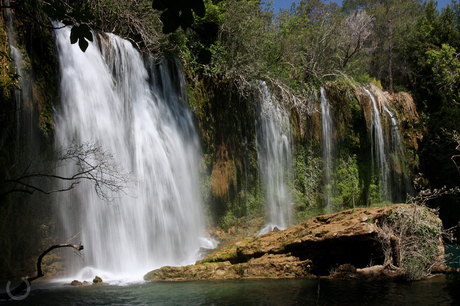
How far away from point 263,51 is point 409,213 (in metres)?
11.6

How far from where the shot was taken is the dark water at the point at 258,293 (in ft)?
20.2

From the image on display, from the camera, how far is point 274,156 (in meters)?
16.4

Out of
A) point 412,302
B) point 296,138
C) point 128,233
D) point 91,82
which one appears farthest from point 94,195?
point 296,138

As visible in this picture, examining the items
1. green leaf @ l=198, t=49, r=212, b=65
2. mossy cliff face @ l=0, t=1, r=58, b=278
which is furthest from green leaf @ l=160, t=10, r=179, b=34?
mossy cliff face @ l=0, t=1, r=58, b=278

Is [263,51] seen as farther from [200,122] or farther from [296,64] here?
[200,122]

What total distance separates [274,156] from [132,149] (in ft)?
23.8

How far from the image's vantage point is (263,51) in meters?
17.5

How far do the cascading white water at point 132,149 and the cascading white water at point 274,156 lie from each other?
11.9 feet

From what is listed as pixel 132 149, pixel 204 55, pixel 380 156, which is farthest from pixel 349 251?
pixel 380 156

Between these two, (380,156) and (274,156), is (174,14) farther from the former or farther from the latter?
(380,156)

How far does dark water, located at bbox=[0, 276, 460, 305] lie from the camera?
6.15 m

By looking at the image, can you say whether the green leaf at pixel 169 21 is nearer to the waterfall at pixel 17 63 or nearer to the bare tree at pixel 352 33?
the waterfall at pixel 17 63

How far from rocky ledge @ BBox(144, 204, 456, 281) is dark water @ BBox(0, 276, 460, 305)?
1.70 feet

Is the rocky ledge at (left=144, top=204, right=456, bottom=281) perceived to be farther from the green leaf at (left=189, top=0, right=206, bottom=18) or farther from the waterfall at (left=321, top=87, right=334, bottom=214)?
the waterfall at (left=321, top=87, right=334, bottom=214)
